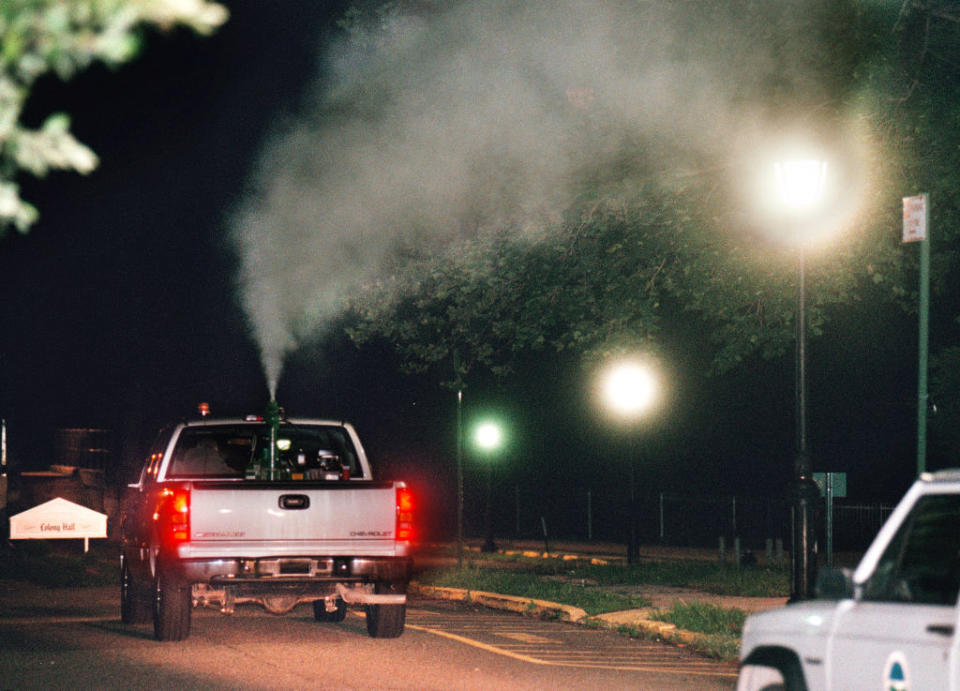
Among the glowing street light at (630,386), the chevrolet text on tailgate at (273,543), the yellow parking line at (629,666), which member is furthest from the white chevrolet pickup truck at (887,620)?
the glowing street light at (630,386)

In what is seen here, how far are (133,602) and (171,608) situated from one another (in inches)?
77.7

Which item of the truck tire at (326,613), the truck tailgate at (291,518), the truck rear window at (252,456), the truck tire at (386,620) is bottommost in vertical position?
the truck tire at (326,613)

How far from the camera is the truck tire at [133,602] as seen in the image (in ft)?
47.0

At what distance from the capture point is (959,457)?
25.0m

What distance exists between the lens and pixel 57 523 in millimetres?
22250

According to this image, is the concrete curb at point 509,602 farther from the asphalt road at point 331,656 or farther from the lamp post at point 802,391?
the lamp post at point 802,391

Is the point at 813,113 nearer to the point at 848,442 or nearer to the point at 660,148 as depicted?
the point at 660,148

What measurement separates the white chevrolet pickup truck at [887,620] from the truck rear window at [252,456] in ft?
25.9

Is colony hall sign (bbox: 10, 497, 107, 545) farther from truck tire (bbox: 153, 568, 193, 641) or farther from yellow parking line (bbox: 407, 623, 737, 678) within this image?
yellow parking line (bbox: 407, 623, 737, 678)

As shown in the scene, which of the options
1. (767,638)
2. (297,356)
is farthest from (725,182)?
(297,356)

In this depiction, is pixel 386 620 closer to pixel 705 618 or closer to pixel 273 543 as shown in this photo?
pixel 273 543

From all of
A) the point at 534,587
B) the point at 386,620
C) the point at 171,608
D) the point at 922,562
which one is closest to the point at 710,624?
the point at 386,620

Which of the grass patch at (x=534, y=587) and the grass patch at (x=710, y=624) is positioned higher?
the grass patch at (x=710, y=624)

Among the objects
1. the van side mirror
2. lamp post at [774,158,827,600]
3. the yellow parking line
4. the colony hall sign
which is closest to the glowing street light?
the colony hall sign
